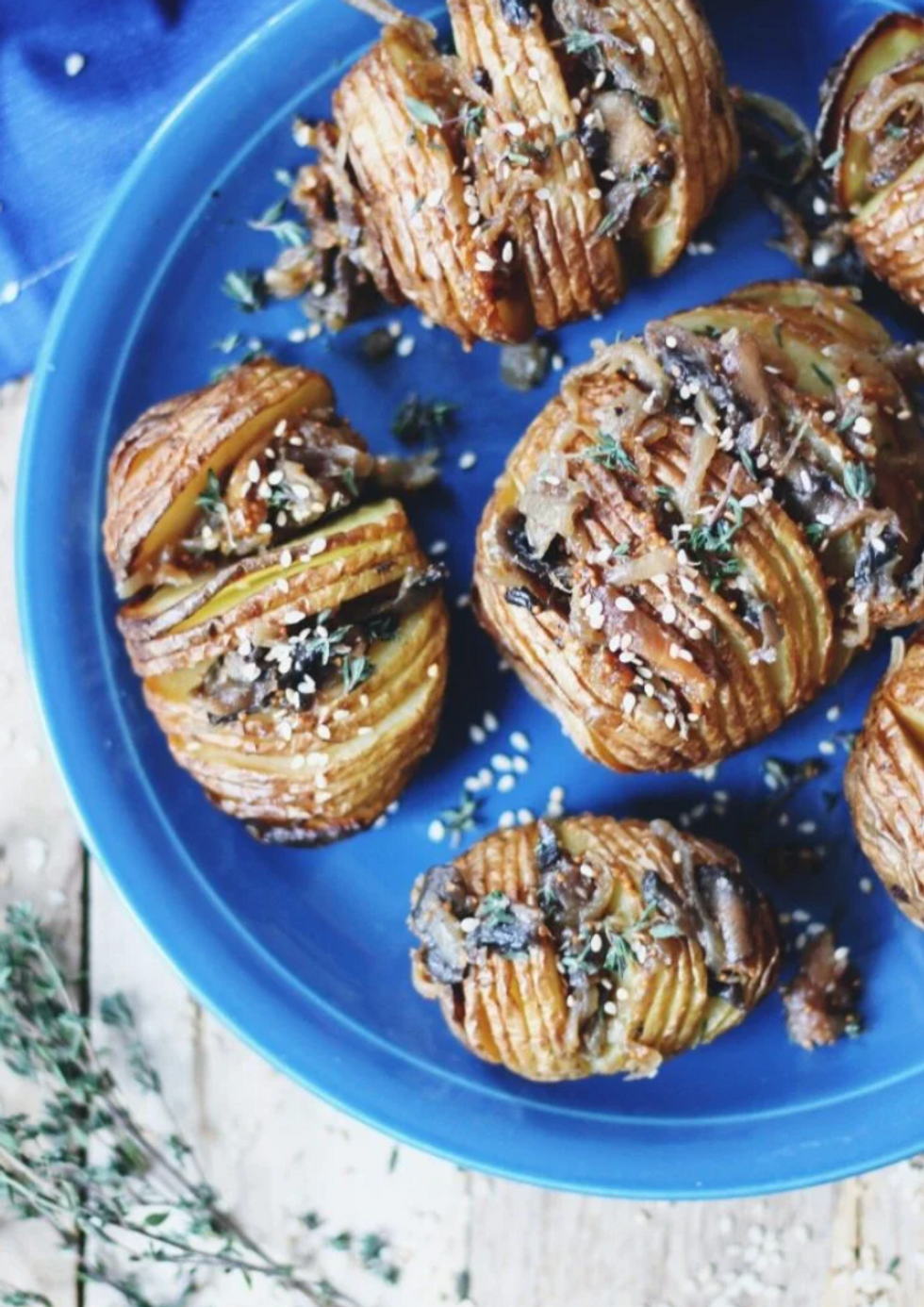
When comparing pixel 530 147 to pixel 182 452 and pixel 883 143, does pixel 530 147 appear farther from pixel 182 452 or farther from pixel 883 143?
pixel 182 452

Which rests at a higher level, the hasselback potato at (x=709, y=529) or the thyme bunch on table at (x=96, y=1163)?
the hasselback potato at (x=709, y=529)

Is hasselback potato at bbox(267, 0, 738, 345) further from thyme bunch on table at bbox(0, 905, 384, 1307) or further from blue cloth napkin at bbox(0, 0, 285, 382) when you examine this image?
thyme bunch on table at bbox(0, 905, 384, 1307)

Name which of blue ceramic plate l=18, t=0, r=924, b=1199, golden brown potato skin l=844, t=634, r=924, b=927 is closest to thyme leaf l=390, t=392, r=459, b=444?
blue ceramic plate l=18, t=0, r=924, b=1199

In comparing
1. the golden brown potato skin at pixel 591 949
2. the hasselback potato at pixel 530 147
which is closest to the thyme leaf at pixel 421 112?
the hasselback potato at pixel 530 147

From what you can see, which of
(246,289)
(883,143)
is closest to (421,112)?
(246,289)

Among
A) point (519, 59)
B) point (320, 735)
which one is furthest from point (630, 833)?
point (519, 59)

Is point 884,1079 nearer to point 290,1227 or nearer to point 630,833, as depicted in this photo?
point 630,833

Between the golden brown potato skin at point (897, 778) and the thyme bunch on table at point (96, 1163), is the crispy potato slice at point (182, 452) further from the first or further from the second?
the golden brown potato skin at point (897, 778)
